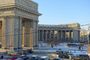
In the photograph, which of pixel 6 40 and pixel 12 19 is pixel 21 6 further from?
pixel 6 40

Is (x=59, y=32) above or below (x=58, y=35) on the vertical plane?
above

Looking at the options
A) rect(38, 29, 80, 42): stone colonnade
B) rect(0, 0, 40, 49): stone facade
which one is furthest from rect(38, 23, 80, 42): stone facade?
rect(0, 0, 40, 49): stone facade

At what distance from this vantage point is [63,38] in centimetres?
13950

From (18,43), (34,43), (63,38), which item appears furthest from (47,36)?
(18,43)

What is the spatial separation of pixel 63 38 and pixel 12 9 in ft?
282

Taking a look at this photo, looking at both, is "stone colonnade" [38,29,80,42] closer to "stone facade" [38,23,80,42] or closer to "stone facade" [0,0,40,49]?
"stone facade" [38,23,80,42]

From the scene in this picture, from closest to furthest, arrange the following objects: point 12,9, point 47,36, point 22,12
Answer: point 12,9, point 22,12, point 47,36

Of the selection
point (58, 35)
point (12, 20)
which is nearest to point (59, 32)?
point (58, 35)

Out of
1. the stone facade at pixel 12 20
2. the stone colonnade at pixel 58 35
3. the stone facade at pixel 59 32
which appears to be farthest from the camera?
the stone colonnade at pixel 58 35

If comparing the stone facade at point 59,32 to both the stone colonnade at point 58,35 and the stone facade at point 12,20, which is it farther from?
the stone facade at point 12,20

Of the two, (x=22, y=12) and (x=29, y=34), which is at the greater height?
(x=22, y=12)

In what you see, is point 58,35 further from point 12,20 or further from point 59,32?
point 12,20

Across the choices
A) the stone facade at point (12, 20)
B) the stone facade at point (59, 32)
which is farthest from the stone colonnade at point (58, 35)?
the stone facade at point (12, 20)

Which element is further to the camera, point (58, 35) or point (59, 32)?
point (59, 32)
